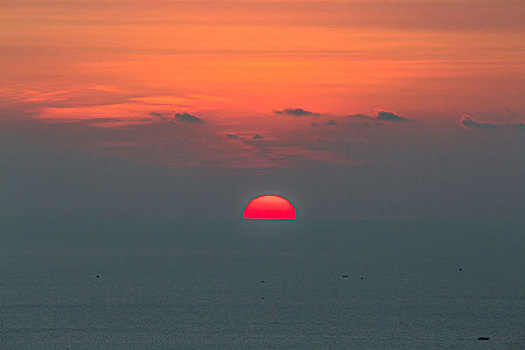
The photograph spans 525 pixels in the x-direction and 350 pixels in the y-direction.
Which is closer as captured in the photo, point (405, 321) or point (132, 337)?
point (132, 337)

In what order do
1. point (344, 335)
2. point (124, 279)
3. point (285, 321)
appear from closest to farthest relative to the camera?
point (344, 335), point (285, 321), point (124, 279)

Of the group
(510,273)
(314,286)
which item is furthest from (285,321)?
(510,273)

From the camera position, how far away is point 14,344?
8781 cm

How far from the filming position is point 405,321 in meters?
106

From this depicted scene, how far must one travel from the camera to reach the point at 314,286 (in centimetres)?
14888

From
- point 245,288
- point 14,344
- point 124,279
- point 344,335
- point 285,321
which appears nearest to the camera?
point 14,344

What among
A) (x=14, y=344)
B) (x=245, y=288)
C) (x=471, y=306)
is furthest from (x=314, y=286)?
(x=14, y=344)

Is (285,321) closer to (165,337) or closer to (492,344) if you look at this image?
(165,337)

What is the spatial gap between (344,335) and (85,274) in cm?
9115

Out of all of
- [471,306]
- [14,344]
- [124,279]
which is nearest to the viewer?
[14,344]

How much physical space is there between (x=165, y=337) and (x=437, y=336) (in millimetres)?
30328

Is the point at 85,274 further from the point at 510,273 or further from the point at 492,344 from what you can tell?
the point at 492,344

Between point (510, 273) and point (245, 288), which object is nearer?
point (245, 288)

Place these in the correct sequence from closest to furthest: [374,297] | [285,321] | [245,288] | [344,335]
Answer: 1. [344,335]
2. [285,321]
3. [374,297]
4. [245,288]
